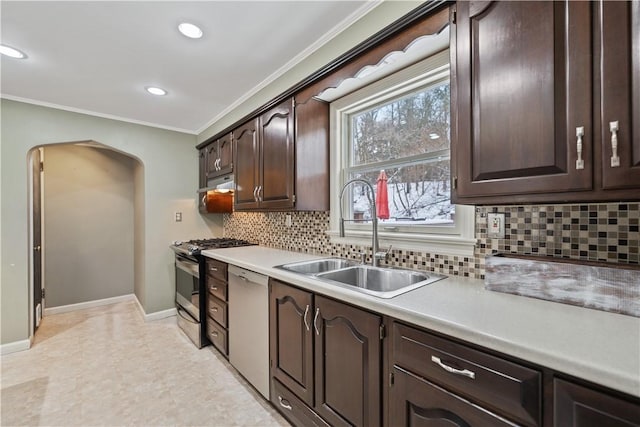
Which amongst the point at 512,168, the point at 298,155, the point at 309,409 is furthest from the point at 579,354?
the point at 298,155

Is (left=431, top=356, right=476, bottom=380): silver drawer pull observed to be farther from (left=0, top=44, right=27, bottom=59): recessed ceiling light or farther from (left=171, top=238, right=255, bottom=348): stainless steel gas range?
(left=0, top=44, right=27, bottom=59): recessed ceiling light

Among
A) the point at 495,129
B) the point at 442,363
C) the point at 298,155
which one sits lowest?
the point at 442,363

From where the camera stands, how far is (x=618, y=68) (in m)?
0.80

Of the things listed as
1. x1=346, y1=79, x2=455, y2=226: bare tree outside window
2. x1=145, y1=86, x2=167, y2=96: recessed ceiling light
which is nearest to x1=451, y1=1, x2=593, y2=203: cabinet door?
x1=346, y1=79, x2=455, y2=226: bare tree outside window

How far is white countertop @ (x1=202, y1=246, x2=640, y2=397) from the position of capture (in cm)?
66

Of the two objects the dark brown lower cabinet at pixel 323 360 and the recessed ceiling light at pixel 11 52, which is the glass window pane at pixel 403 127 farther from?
the recessed ceiling light at pixel 11 52

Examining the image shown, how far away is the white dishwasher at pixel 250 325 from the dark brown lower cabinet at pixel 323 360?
3.4 inches

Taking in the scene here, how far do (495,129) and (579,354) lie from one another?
75 cm

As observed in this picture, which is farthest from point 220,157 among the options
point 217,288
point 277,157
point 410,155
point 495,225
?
point 495,225

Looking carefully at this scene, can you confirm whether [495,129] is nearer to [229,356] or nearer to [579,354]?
[579,354]

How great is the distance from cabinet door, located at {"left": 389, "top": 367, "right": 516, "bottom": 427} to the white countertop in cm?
21

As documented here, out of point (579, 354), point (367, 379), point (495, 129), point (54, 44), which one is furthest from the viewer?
point (54, 44)

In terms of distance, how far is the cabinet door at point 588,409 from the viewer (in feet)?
2.04

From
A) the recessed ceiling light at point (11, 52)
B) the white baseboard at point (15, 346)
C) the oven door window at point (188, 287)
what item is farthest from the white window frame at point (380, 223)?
the white baseboard at point (15, 346)
